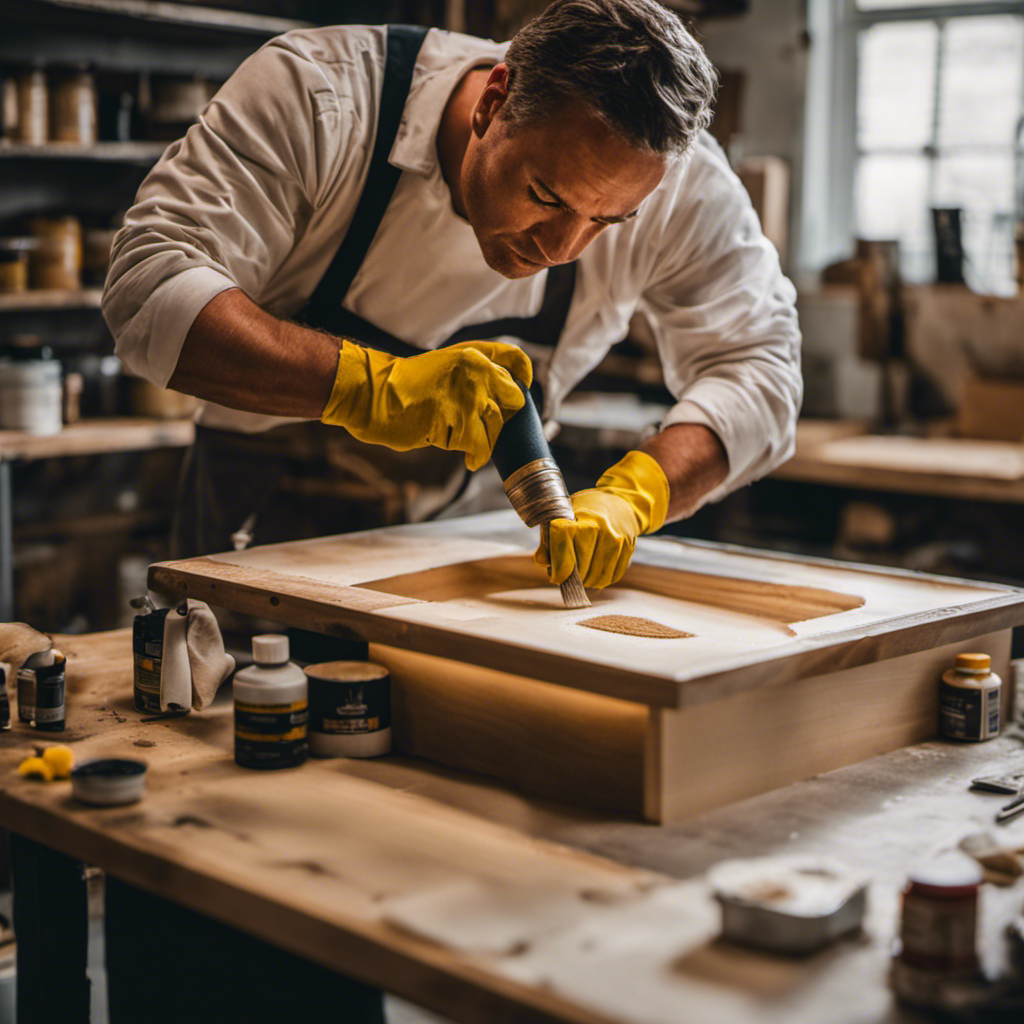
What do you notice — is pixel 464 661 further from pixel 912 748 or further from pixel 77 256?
pixel 77 256

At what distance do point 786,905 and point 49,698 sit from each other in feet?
2.81

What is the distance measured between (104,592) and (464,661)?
296cm

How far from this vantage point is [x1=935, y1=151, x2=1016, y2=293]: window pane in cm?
392

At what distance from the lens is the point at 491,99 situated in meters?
1.64

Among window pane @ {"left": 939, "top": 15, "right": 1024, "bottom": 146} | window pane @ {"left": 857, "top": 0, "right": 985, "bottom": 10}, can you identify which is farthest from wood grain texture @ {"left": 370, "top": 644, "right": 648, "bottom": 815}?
window pane @ {"left": 857, "top": 0, "right": 985, "bottom": 10}

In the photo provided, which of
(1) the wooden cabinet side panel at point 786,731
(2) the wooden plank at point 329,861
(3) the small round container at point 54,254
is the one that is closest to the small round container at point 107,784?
(2) the wooden plank at point 329,861

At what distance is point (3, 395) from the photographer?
10.5 feet

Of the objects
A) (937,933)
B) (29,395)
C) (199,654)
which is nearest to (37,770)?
(199,654)

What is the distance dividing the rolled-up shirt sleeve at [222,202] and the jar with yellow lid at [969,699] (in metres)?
0.99

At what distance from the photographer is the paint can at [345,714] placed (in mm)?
1365

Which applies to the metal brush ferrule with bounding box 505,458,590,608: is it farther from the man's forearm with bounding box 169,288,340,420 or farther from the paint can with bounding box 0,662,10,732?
the paint can with bounding box 0,662,10,732

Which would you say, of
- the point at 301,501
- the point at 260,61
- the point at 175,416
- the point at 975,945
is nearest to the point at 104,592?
the point at 175,416

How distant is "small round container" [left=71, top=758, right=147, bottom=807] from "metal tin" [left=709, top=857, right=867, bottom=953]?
549mm

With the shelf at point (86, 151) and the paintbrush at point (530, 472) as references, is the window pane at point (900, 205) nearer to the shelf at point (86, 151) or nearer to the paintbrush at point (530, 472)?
the shelf at point (86, 151)
